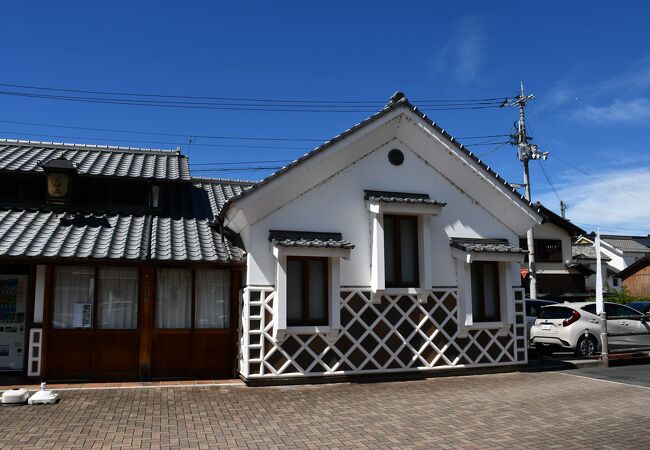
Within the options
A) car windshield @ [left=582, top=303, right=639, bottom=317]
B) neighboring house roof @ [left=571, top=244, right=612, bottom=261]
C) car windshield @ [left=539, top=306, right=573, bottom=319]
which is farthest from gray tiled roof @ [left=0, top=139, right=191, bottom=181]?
neighboring house roof @ [left=571, top=244, right=612, bottom=261]

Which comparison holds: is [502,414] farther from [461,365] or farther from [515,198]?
[515,198]

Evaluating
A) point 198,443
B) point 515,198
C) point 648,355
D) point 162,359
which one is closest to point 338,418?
point 198,443

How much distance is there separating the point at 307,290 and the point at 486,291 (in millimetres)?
4376

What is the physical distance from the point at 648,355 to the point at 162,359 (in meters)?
12.1

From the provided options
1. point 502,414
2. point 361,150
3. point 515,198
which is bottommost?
point 502,414

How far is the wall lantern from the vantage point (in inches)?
465

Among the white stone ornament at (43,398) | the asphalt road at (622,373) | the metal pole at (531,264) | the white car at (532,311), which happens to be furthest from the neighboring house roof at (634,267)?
the white stone ornament at (43,398)

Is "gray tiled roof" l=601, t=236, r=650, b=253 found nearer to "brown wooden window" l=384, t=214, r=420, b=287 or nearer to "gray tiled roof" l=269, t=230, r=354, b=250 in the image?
"brown wooden window" l=384, t=214, r=420, b=287

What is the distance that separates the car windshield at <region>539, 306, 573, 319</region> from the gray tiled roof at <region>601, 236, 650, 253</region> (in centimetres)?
4505

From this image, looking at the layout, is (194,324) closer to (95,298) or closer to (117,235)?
(95,298)

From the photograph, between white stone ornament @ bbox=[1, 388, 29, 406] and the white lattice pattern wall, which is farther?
the white lattice pattern wall

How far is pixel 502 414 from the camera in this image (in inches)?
324

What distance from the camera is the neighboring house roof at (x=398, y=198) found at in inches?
440

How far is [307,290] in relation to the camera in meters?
10.7
